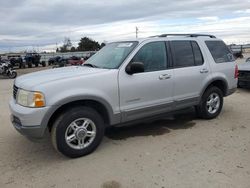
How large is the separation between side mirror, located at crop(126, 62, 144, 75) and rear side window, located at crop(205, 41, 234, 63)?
224 centimetres

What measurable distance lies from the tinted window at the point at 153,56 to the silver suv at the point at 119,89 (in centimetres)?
2

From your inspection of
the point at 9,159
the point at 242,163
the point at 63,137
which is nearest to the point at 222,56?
the point at 242,163

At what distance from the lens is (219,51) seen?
645 centimetres

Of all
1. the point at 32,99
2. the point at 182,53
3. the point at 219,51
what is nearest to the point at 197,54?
the point at 182,53

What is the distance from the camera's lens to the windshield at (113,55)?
4.96m

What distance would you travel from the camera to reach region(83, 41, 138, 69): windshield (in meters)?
4.96

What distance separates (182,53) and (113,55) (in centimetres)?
141

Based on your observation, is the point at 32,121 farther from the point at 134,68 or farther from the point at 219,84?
the point at 219,84

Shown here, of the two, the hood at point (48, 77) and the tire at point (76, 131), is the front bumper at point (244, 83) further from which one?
the tire at point (76, 131)

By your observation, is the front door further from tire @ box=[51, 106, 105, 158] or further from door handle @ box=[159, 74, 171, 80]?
tire @ box=[51, 106, 105, 158]

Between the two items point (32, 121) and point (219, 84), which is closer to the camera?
point (32, 121)

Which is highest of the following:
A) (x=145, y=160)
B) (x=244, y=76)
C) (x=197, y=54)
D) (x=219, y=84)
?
(x=197, y=54)

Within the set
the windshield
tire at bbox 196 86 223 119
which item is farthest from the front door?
tire at bbox 196 86 223 119

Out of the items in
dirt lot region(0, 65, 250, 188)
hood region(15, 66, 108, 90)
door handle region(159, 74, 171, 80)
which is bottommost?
dirt lot region(0, 65, 250, 188)
